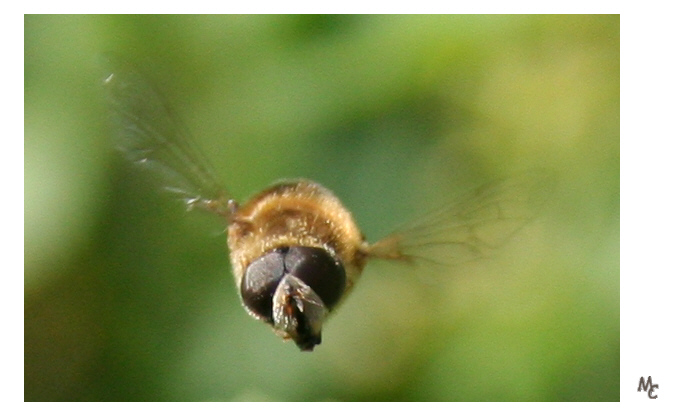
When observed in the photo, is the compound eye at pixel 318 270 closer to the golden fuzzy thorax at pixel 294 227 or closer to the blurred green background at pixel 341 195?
the golden fuzzy thorax at pixel 294 227

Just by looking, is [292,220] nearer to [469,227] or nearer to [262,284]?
[262,284]

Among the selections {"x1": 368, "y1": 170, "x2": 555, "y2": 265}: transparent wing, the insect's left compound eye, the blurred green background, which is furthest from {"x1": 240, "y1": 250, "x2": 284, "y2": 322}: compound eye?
the blurred green background

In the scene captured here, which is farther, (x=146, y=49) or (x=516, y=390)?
(x=146, y=49)

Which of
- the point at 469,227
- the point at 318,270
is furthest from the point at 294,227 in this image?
the point at 469,227

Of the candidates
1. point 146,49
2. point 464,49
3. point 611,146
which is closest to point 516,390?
point 611,146

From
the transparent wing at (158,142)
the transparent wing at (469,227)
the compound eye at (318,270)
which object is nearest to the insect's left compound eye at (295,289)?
the compound eye at (318,270)

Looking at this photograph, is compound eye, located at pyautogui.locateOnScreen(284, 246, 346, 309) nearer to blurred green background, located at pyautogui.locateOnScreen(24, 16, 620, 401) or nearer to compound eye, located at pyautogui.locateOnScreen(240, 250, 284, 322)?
compound eye, located at pyautogui.locateOnScreen(240, 250, 284, 322)
